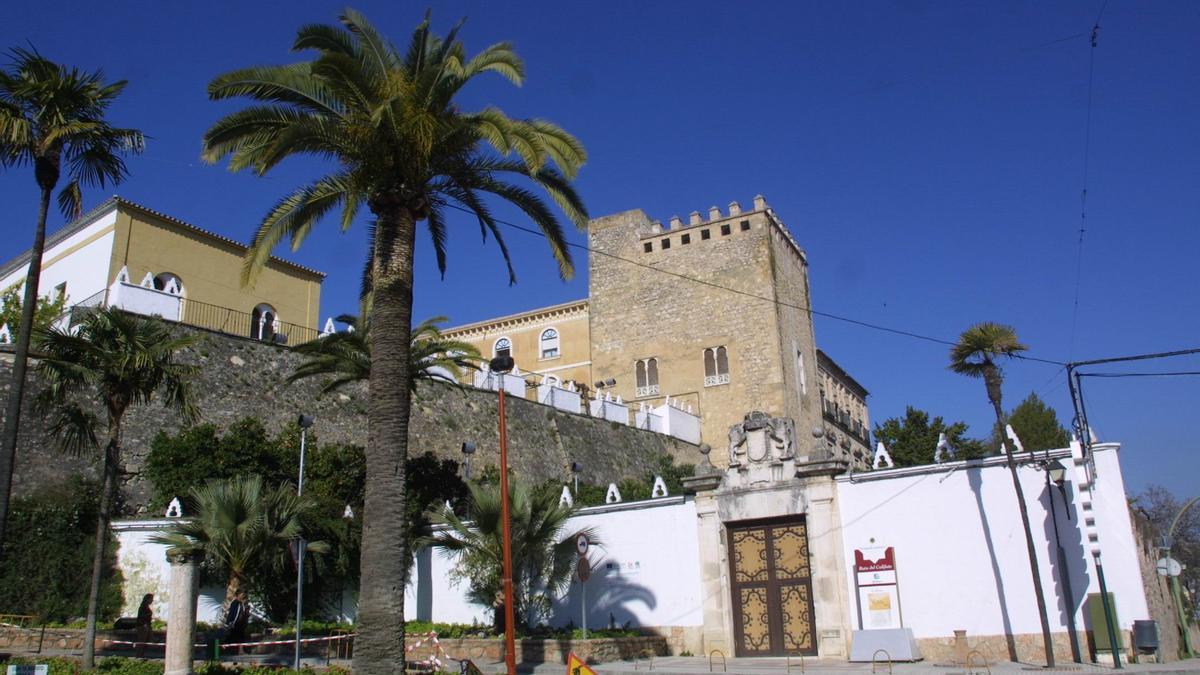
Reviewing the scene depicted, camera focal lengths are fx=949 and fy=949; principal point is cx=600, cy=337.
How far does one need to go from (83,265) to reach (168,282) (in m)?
2.82

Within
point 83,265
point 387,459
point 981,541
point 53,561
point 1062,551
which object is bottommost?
point 1062,551

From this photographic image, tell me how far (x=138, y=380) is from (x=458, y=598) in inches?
351

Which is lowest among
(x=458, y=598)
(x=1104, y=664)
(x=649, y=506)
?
(x=1104, y=664)

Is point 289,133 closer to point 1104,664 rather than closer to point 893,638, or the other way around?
point 893,638

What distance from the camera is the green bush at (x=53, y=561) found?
834 inches

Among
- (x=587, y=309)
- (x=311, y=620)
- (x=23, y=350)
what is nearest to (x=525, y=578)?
(x=311, y=620)

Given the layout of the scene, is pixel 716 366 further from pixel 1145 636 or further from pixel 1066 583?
pixel 1145 636

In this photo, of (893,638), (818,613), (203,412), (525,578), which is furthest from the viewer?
(203,412)

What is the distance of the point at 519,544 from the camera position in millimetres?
19344

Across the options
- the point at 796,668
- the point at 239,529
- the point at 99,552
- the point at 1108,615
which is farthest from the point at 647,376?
the point at 99,552

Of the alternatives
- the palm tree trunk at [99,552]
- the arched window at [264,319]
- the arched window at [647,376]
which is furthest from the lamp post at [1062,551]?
the arched window at [647,376]

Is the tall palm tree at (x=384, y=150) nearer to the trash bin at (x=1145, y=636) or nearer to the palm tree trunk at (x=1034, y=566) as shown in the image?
the palm tree trunk at (x=1034, y=566)

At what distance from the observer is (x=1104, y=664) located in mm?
15727

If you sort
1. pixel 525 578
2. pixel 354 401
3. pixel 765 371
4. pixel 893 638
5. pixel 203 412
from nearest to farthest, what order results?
pixel 893 638, pixel 525 578, pixel 203 412, pixel 354 401, pixel 765 371
